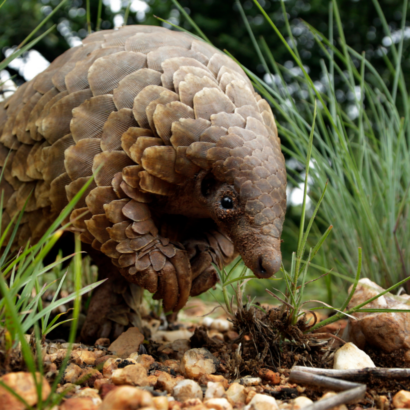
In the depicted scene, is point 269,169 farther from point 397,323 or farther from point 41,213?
point 41,213

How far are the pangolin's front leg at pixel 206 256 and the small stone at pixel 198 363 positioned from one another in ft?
1.22

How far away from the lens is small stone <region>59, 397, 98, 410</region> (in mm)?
1203

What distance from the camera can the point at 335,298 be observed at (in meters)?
3.03

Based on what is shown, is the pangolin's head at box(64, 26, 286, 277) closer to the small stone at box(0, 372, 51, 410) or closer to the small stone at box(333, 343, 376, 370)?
the small stone at box(333, 343, 376, 370)

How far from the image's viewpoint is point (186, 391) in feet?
4.73

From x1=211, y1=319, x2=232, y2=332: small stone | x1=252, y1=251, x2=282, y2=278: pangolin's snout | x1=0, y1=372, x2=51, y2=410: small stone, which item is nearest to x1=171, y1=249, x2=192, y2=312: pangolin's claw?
x1=252, y1=251, x2=282, y2=278: pangolin's snout

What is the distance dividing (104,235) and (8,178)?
715 mm

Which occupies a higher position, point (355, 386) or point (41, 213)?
point (41, 213)

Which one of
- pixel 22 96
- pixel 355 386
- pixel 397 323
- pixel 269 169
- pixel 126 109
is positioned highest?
pixel 22 96

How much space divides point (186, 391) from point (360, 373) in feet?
1.91

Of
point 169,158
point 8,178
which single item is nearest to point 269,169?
point 169,158

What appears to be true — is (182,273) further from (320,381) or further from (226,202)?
(320,381)

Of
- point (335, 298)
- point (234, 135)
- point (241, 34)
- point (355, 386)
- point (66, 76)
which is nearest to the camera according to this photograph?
point (355, 386)

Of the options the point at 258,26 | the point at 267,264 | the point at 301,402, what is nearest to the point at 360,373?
the point at 301,402
